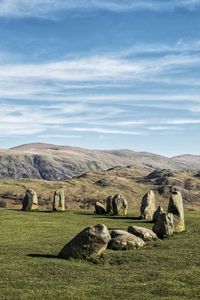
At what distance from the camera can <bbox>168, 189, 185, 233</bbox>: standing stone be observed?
135 ft

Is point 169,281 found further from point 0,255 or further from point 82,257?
point 0,255

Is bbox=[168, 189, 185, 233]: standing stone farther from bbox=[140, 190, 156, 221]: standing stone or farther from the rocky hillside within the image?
the rocky hillside

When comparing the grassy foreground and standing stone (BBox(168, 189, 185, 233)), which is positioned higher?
standing stone (BBox(168, 189, 185, 233))

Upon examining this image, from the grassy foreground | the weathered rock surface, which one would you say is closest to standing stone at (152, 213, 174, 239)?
the grassy foreground

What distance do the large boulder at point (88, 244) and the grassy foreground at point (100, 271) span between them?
62cm

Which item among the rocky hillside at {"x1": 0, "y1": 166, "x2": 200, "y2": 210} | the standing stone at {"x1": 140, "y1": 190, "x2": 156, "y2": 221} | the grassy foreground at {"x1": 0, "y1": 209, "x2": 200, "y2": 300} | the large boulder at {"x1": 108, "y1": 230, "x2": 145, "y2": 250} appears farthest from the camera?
the rocky hillside at {"x1": 0, "y1": 166, "x2": 200, "y2": 210}

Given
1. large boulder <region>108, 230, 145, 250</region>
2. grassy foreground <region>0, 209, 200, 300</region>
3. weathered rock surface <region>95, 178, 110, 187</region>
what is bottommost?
grassy foreground <region>0, 209, 200, 300</region>

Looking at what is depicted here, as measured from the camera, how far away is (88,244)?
2875 cm

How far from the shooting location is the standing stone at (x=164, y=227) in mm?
37906

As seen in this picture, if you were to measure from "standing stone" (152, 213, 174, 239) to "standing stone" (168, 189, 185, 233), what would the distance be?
6.94ft

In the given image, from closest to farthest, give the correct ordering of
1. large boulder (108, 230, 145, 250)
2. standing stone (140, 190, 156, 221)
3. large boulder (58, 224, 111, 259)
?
large boulder (58, 224, 111, 259) < large boulder (108, 230, 145, 250) < standing stone (140, 190, 156, 221)

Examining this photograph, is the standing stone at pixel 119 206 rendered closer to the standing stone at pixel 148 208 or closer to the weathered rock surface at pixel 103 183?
the standing stone at pixel 148 208

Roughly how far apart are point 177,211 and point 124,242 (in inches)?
485

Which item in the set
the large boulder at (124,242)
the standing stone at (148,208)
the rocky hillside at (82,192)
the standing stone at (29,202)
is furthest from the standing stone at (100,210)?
the rocky hillside at (82,192)
